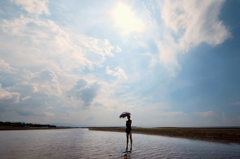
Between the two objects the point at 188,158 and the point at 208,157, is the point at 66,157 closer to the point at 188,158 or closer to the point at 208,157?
the point at 188,158

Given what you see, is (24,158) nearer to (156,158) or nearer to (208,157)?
(156,158)

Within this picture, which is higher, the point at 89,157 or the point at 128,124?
the point at 128,124

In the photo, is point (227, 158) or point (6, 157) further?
point (227, 158)

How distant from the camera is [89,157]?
12.2 meters

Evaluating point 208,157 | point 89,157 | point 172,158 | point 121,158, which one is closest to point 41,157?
point 89,157

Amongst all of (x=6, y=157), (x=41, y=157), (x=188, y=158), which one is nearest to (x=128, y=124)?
(x=188, y=158)

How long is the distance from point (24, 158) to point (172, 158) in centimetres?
1106

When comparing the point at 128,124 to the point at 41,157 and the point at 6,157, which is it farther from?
the point at 6,157

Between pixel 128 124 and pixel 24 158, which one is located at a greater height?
pixel 128 124

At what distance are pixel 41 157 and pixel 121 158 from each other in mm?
6041

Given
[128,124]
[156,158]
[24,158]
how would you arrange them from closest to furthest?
[24,158] → [156,158] → [128,124]

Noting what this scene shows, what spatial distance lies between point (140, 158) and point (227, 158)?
269 inches

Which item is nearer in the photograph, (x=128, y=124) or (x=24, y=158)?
(x=24, y=158)

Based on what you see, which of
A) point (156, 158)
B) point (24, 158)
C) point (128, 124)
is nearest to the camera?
point (24, 158)
